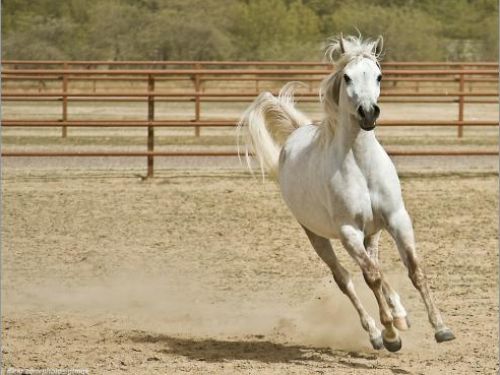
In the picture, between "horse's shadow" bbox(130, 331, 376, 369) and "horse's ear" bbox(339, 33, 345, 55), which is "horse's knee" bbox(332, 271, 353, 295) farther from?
"horse's ear" bbox(339, 33, 345, 55)

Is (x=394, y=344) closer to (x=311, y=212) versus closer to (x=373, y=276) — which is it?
(x=373, y=276)

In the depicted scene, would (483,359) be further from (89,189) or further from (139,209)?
(89,189)

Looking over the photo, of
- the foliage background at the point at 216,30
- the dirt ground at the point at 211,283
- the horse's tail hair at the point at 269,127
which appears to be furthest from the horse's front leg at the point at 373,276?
the foliage background at the point at 216,30

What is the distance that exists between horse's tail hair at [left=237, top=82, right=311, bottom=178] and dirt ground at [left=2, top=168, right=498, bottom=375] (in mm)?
938

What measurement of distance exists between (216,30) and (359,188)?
3622 cm

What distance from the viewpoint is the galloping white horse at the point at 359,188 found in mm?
5035

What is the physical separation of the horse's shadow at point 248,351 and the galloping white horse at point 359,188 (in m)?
0.24

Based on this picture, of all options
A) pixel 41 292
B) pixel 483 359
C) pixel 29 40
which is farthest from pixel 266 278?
pixel 29 40

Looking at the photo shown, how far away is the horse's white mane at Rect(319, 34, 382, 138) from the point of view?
5230 mm

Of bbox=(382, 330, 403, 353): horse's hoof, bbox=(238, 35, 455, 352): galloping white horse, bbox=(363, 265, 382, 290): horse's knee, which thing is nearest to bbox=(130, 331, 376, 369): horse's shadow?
bbox=(382, 330, 403, 353): horse's hoof

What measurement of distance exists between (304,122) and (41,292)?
6.98ft

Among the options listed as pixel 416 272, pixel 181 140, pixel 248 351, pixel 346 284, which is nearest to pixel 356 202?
pixel 416 272

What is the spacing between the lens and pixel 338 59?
17.9ft

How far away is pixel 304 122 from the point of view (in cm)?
673
